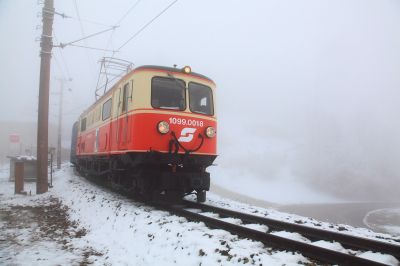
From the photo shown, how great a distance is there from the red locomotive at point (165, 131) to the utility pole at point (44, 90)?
537 cm

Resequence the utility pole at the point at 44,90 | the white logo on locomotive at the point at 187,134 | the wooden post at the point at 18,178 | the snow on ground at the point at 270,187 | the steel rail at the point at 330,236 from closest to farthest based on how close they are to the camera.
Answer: the steel rail at the point at 330,236 < the white logo on locomotive at the point at 187,134 < the wooden post at the point at 18,178 < the utility pole at the point at 44,90 < the snow on ground at the point at 270,187

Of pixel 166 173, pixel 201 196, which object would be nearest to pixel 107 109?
pixel 166 173

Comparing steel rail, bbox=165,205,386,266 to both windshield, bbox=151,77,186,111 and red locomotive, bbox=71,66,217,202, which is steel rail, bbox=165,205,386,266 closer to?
red locomotive, bbox=71,66,217,202

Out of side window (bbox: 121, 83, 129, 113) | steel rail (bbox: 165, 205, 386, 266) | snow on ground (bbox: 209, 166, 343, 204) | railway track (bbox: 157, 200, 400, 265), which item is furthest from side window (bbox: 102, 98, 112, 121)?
snow on ground (bbox: 209, 166, 343, 204)

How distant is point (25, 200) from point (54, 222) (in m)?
4.39

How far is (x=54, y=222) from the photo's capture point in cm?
912

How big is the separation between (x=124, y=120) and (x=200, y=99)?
2.08 metres

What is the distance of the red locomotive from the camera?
29.6 feet

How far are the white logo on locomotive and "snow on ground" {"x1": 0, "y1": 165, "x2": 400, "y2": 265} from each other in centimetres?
184

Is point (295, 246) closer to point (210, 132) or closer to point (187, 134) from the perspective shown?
point (187, 134)

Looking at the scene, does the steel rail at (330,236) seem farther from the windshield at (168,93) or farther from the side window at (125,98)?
the side window at (125,98)

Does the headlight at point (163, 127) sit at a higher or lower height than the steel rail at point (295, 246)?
higher

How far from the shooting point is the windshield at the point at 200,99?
9828mm

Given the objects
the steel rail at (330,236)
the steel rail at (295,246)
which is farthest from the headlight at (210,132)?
the steel rail at (295,246)
